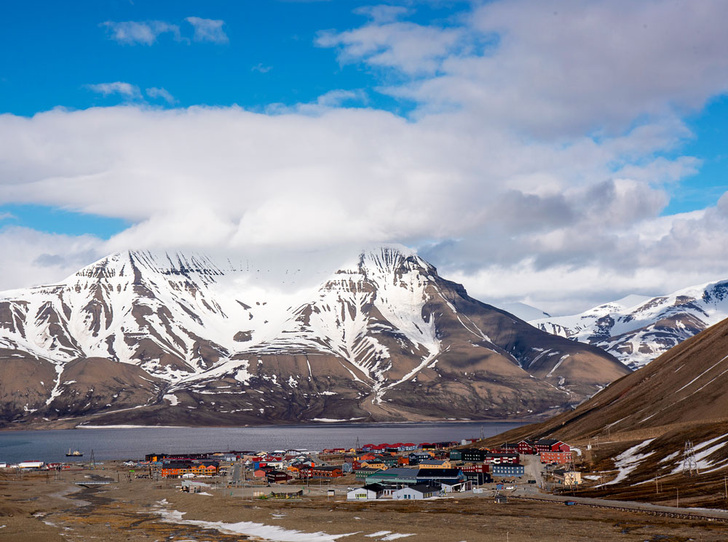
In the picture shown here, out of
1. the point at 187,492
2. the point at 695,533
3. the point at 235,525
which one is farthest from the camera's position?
the point at 187,492

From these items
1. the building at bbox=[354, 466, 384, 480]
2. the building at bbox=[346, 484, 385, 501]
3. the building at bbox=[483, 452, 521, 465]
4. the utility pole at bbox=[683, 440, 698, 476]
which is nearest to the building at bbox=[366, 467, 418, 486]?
the building at bbox=[346, 484, 385, 501]

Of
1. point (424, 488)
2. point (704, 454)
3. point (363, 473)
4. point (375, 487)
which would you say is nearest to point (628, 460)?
point (704, 454)

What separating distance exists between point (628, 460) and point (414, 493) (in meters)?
45.2

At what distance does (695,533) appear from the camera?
3371 inches

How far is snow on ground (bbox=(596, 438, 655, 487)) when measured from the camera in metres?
142

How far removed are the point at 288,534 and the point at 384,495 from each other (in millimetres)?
49160

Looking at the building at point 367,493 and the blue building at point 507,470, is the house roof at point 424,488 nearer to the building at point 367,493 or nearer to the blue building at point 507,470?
the building at point 367,493

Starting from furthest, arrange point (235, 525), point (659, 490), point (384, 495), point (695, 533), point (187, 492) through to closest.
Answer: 1. point (187, 492)
2. point (384, 495)
3. point (659, 490)
4. point (235, 525)
5. point (695, 533)

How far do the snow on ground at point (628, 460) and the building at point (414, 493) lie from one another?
97.1ft

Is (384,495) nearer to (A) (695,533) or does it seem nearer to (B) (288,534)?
(B) (288,534)

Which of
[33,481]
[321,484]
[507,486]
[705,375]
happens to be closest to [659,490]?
[507,486]

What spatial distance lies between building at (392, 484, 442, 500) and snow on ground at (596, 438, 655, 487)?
29.6 metres

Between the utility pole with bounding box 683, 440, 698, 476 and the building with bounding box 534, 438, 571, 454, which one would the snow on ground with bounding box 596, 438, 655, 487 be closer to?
the utility pole with bounding box 683, 440, 698, 476

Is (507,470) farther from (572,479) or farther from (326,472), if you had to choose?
(326,472)
